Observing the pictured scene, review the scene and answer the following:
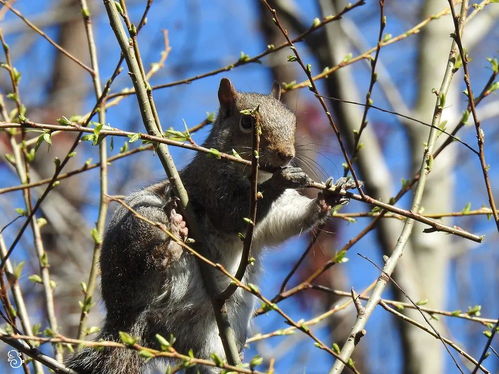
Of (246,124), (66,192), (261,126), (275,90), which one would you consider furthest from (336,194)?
(66,192)

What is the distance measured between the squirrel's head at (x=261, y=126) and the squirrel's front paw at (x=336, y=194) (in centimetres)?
24

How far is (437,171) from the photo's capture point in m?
6.88

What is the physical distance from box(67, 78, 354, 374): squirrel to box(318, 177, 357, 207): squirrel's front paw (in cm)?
1

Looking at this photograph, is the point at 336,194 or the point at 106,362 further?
the point at 106,362

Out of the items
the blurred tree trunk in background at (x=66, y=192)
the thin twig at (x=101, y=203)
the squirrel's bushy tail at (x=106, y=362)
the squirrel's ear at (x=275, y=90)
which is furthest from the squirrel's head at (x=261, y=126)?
the blurred tree trunk in background at (x=66, y=192)

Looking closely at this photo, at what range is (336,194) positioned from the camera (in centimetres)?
296

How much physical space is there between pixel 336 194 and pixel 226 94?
44.6 inches

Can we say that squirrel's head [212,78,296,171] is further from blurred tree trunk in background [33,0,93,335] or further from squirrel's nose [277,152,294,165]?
blurred tree trunk in background [33,0,93,335]

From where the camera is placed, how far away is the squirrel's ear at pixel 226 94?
3867mm

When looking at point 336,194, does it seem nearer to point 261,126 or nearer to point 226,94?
point 261,126

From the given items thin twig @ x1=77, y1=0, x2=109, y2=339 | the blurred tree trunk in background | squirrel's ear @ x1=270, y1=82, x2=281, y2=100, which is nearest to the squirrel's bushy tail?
thin twig @ x1=77, y1=0, x2=109, y2=339

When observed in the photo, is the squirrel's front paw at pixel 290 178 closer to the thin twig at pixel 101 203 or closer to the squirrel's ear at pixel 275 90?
the thin twig at pixel 101 203

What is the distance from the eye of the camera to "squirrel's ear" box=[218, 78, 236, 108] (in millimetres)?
3867

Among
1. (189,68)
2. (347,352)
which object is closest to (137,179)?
(189,68)
